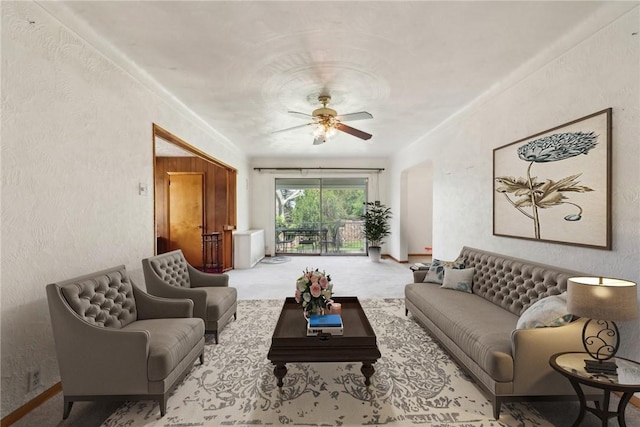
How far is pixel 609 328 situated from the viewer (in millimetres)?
1980

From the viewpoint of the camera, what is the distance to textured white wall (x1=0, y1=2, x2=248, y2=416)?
6.40ft

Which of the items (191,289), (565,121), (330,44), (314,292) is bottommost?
(191,289)

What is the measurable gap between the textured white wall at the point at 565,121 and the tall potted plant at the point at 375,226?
10.4ft

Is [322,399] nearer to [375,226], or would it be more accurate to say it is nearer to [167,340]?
[167,340]

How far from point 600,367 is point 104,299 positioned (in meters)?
3.25

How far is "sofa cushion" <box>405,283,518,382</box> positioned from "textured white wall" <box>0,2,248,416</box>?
3101 millimetres

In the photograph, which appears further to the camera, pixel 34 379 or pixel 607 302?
pixel 34 379

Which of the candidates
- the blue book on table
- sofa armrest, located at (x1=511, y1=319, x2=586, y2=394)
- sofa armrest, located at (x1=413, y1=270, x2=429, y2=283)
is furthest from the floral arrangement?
sofa armrest, located at (x1=413, y1=270, x2=429, y2=283)

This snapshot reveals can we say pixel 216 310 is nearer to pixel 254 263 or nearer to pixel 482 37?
pixel 482 37

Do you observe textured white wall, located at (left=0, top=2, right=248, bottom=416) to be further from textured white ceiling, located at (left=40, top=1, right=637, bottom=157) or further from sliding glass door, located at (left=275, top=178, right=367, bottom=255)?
sliding glass door, located at (left=275, top=178, right=367, bottom=255)

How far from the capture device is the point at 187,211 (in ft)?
24.0

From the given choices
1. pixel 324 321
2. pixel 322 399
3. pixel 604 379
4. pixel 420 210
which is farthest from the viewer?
pixel 420 210

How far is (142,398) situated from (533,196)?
3.76 metres

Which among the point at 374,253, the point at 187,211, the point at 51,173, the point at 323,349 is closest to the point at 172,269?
the point at 51,173
